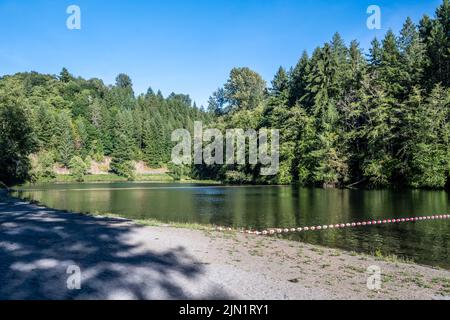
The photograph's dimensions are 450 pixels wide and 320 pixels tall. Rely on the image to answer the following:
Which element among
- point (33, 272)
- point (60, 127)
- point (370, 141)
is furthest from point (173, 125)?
point (33, 272)

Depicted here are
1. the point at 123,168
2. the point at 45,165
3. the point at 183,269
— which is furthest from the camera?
the point at 123,168

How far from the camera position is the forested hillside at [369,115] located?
167ft

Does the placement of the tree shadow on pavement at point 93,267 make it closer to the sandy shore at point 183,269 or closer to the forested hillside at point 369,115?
the sandy shore at point 183,269

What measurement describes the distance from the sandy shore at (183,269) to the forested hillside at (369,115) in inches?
1683

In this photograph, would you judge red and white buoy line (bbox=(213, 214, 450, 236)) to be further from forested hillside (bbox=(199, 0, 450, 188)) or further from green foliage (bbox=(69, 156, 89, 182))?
green foliage (bbox=(69, 156, 89, 182))

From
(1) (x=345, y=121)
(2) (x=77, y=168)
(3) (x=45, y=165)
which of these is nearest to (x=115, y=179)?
(2) (x=77, y=168)

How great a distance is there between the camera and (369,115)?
60.0 meters

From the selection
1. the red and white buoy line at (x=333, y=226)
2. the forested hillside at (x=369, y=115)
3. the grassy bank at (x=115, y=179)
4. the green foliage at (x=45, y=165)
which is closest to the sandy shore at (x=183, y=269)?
the red and white buoy line at (x=333, y=226)

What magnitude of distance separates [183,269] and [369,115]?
183ft

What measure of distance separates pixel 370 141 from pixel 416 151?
293 inches

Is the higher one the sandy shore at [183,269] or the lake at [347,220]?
the sandy shore at [183,269]

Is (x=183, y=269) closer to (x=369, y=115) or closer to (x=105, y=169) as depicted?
(x=369, y=115)
